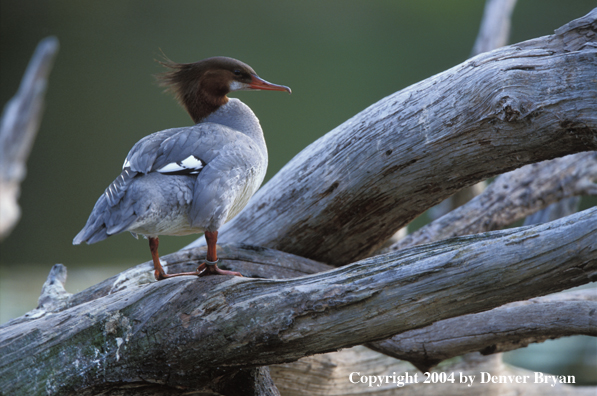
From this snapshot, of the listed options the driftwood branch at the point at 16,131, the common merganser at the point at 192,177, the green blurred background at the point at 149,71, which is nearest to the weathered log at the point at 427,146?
the common merganser at the point at 192,177

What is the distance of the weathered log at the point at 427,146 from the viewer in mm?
1335

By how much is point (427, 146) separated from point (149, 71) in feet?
13.7

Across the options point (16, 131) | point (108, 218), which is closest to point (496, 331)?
point (108, 218)

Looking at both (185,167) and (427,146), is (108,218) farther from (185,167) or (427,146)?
(427,146)

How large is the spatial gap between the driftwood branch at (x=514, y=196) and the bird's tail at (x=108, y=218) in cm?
127

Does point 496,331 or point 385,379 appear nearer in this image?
point 496,331

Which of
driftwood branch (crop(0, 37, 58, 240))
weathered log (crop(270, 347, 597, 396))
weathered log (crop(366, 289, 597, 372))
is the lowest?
weathered log (crop(270, 347, 597, 396))

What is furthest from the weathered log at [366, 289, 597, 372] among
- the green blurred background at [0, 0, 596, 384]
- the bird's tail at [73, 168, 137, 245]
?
the green blurred background at [0, 0, 596, 384]

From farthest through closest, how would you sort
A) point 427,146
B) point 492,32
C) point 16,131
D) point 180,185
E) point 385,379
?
point 16,131, point 492,32, point 385,379, point 427,146, point 180,185

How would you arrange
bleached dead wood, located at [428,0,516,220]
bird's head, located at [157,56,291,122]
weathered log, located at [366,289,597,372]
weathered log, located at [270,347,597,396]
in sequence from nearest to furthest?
weathered log, located at [366,289,597,372], bird's head, located at [157,56,291,122], weathered log, located at [270,347,597,396], bleached dead wood, located at [428,0,516,220]

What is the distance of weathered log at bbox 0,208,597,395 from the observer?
1035 millimetres

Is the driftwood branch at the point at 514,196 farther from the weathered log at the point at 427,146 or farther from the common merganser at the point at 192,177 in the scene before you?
the common merganser at the point at 192,177

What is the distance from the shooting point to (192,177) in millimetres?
1354

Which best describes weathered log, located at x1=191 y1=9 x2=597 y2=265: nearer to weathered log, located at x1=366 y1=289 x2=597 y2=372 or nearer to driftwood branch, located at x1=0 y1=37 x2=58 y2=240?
weathered log, located at x1=366 y1=289 x2=597 y2=372
